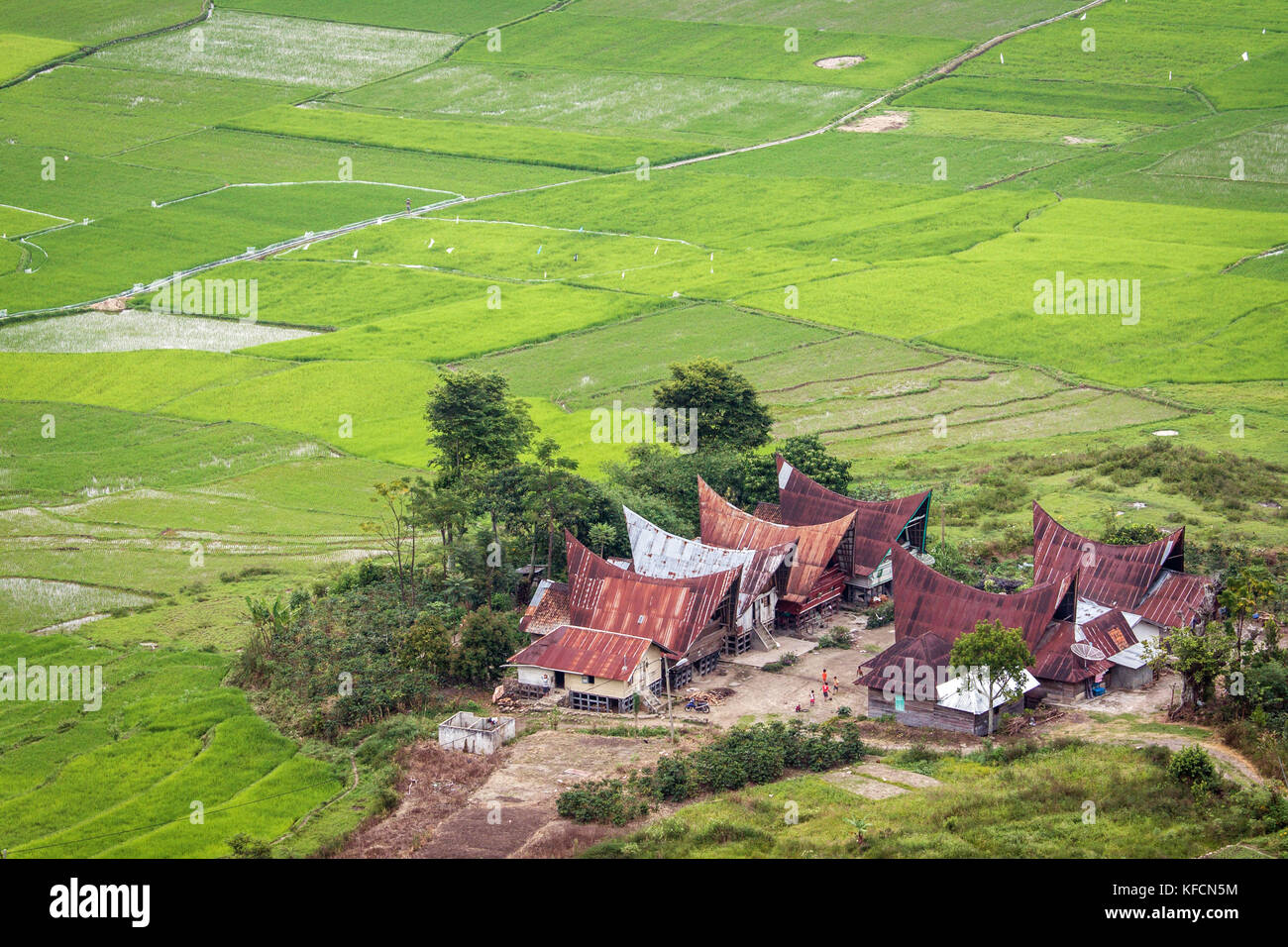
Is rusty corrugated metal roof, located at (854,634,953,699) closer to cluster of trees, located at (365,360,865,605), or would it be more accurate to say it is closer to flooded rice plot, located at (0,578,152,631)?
cluster of trees, located at (365,360,865,605)

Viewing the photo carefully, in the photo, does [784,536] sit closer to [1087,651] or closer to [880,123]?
[1087,651]

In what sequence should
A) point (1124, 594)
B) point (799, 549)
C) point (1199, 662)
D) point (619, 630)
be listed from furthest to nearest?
point (799, 549), point (1124, 594), point (619, 630), point (1199, 662)

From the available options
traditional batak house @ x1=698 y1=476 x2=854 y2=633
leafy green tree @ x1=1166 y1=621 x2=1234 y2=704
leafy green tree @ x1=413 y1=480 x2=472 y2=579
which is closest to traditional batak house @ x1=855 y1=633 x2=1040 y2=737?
leafy green tree @ x1=1166 y1=621 x2=1234 y2=704

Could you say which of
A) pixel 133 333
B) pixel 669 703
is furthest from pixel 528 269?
pixel 669 703

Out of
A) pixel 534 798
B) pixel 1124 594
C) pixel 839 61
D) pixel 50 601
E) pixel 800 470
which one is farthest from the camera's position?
pixel 839 61
